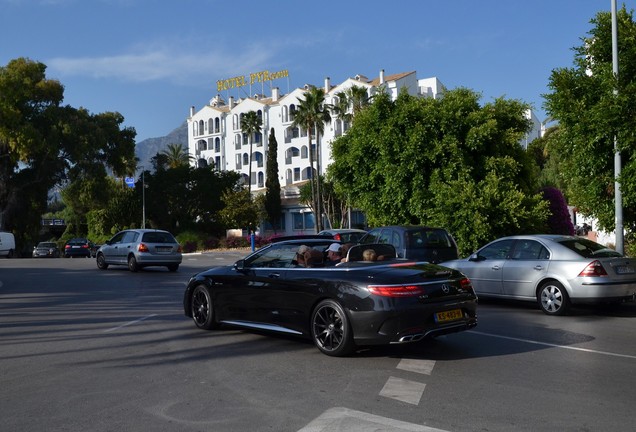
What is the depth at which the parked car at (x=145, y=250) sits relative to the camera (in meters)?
23.8

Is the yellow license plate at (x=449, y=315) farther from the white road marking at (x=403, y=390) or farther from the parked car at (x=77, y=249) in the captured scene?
the parked car at (x=77, y=249)

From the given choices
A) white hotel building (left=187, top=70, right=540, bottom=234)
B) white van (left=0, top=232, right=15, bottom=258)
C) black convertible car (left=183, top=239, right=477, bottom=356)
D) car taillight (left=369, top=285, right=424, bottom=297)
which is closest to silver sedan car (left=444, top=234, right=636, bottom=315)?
black convertible car (left=183, top=239, right=477, bottom=356)

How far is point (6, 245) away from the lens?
1720 inches

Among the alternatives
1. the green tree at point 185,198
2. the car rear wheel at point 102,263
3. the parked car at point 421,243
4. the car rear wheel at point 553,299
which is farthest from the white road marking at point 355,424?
the green tree at point 185,198

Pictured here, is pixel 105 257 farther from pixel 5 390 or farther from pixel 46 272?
pixel 5 390

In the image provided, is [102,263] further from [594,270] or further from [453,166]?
[594,270]

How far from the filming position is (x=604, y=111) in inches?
513

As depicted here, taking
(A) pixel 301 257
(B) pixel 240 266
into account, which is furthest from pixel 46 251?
(A) pixel 301 257

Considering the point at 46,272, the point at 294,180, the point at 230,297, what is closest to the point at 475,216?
the point at 230,297

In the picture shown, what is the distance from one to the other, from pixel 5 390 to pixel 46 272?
19.5m

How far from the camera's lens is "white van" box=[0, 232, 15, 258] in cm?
4306

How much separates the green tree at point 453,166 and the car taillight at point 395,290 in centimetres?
1254

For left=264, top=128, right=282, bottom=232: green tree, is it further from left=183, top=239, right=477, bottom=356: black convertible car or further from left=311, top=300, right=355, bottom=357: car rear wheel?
left=311, top=300, right=355, bottom=357: car rear wheel

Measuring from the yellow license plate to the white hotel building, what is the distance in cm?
6266
